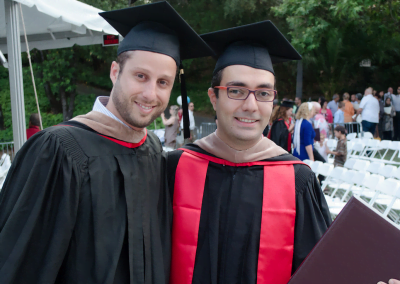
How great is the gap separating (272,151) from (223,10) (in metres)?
17.8

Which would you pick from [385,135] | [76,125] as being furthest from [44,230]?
[385,135]

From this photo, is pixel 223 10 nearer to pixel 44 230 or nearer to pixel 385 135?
pixel 385 135

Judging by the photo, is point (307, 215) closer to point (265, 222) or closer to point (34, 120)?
point (265, 222)

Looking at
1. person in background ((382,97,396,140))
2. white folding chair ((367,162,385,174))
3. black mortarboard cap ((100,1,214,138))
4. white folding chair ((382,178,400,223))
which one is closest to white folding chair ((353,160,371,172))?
white folding chair ((367,162,385,174))

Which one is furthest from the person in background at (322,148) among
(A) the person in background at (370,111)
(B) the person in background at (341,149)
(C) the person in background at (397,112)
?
(C) the person in background at (397,112)

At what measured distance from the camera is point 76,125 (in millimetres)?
1475

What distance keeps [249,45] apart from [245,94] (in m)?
0.31

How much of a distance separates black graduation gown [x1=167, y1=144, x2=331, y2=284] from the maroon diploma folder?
310 millimetres

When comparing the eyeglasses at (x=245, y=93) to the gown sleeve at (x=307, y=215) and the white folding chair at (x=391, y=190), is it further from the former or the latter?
the white folding chair at (x=391, y=190)

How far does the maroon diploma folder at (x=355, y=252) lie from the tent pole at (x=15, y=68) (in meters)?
2.90

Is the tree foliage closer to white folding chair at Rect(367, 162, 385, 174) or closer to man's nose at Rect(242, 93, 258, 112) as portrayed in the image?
white folding chair at Rect(367, 162, 385, 174)

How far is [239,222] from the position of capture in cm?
167

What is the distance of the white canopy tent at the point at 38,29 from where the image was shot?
10.4 ft

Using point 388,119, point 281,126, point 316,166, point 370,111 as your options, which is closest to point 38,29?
point 281,126
